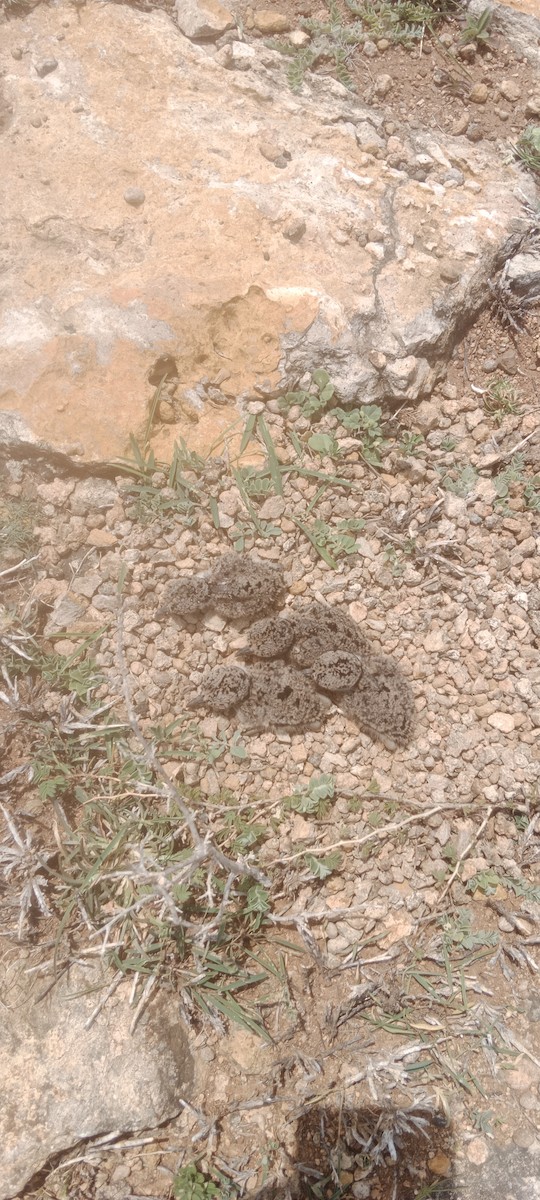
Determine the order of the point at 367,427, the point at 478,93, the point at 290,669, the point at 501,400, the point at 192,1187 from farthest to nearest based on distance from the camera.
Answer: the point at 478,93 < the point at 501,400 < the point at 367,427 < the point at 290,669 < the point at 192,1187

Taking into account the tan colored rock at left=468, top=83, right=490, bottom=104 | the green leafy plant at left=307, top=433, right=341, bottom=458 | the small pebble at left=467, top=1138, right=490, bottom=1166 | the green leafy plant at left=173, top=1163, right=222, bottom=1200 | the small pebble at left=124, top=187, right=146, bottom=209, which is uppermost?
the tan colored rock at left=468, top=83, right=490, bottom=104

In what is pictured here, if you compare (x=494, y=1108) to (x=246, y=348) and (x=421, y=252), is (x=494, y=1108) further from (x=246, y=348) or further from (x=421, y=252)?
(x=421, y=252)

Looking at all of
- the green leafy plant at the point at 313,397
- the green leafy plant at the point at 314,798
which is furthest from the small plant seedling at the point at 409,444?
the green leafy plant at the point at 314,798

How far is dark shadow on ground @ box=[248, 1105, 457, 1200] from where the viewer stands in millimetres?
3623

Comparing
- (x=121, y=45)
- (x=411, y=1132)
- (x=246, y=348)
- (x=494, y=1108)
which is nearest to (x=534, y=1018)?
(x=494, y=1108)

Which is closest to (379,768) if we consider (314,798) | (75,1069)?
(314,798)

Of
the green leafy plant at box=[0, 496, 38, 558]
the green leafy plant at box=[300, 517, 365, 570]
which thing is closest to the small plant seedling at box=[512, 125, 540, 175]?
the green leafy plant at box=[300, 517, 365, 570]

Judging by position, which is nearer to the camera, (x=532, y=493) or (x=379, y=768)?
(x=379, y=768)

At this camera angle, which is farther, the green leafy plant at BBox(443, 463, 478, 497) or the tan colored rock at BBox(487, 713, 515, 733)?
the green leafy plant at BBox(443, 463, 478, 497)

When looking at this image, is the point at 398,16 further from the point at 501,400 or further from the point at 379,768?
the point at 379,768

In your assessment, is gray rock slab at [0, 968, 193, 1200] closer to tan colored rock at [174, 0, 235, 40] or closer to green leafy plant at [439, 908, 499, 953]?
green leafy plant at [439, 908, 499, 953]

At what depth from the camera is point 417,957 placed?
392 cm

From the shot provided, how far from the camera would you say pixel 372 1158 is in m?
3.66

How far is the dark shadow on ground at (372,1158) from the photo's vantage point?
3623 millimetres
